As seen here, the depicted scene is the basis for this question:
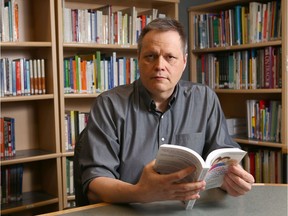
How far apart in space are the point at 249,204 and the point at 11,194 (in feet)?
6.04

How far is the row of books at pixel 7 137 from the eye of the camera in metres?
2.64

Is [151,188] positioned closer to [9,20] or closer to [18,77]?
[18,77]

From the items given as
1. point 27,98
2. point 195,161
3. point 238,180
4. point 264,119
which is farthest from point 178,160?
point 264,119

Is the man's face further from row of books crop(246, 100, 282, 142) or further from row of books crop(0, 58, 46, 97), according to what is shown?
row of books crop(246, 100, 282, 142)

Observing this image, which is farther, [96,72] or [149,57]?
[96,72]

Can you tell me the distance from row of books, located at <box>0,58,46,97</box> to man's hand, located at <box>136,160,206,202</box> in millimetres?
1622

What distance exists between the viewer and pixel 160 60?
1.68 meters

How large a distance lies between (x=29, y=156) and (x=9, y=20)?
892 mm

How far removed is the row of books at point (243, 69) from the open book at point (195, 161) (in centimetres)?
171

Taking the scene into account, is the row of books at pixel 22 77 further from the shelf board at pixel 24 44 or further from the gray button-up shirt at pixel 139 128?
the gray button-up shirt at pixel 139 128

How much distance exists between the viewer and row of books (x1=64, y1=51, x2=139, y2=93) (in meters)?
2.86

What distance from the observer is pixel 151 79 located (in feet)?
5.55

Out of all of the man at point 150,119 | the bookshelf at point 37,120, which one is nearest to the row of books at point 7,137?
the bookshelf at point 37,120

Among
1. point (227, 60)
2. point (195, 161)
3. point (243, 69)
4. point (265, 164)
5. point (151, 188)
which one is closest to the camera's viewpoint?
point (195, 161)
